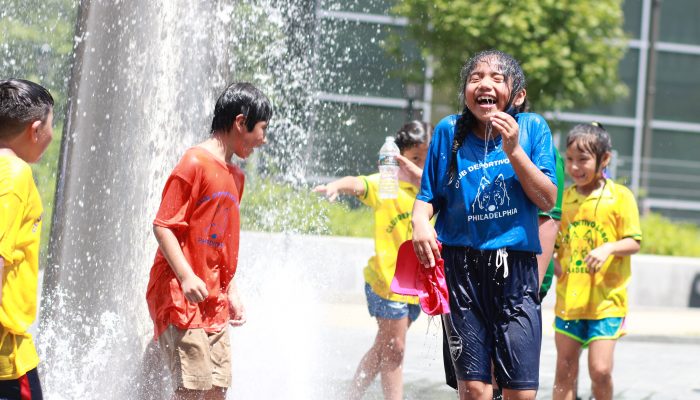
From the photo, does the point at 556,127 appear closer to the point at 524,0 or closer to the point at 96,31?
the point at 524,0

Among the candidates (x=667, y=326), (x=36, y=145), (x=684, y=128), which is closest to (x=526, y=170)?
(x=36, y=145)

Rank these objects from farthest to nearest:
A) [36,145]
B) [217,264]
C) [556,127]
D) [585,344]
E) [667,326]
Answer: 1. [556,127]
2. [667,326]
3. [585,344]
4. [217,264]
5. [36,145]

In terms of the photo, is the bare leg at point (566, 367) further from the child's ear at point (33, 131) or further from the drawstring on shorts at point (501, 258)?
the child's ear at point (33, 131)

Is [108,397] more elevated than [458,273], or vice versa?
[458,273]

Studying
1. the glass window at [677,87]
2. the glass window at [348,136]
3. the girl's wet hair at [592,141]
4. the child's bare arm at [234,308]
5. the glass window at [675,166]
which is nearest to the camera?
the child's bare arm at [234,308]

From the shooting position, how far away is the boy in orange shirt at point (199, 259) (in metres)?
4.00

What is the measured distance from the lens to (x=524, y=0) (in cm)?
1516

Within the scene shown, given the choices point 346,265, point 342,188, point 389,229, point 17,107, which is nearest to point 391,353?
point 389,229

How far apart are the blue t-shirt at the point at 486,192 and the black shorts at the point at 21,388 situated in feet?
5.19

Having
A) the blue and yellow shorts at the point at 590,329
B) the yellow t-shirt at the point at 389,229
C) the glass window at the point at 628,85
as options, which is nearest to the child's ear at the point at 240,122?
the yellow t-shirt at the point at 389,229

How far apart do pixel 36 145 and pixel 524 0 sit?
1248cm

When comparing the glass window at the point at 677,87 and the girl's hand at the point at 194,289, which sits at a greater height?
the glass window at the point at 677,87

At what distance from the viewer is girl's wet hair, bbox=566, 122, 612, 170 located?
18.9ft

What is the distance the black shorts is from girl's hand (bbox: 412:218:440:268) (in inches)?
55.1
